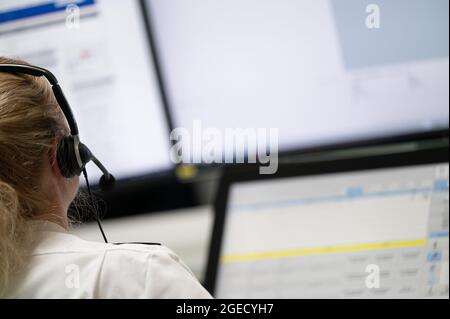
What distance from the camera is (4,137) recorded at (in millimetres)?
829

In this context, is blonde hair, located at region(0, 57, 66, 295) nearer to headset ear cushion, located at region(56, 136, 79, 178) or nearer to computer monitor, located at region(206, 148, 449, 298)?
headset ear cushion, located at region(56, 136, 79, 178)

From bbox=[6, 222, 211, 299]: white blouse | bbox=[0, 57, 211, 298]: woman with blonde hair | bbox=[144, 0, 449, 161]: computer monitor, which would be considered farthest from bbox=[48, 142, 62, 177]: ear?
bbox=[144, 0, 449, 161]: computer monitor

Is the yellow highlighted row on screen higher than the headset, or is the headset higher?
the headset

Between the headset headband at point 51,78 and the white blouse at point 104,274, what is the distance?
0.55 ft

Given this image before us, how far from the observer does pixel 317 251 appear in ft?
4.31

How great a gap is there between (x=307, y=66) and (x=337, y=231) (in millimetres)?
440

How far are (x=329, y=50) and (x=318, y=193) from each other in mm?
371

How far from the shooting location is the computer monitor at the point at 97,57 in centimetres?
168

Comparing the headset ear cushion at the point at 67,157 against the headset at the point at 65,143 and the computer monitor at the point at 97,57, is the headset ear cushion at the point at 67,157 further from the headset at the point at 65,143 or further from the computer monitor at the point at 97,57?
the computer monitor at the point at 97,57

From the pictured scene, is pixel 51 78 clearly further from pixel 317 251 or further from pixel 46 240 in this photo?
pixel 317 251

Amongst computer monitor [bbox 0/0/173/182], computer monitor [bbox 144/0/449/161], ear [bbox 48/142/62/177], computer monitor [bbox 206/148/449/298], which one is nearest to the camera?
ear [bbox 48/142/62/177]

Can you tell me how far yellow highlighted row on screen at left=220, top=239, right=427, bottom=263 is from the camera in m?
1.27

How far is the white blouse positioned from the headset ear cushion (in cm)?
10

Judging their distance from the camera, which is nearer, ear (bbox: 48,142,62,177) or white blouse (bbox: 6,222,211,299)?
white blouse (bbox: 6,222,211,299)
